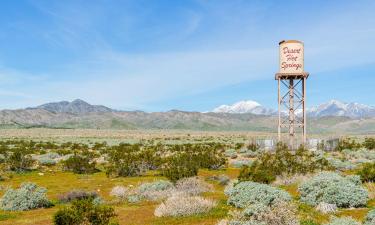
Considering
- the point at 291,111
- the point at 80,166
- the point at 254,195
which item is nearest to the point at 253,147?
the point at 291,111

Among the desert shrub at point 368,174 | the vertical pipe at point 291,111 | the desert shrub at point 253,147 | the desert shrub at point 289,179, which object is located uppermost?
the vertical pipe at point 291,111

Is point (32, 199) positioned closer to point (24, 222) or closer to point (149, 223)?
point (24, 222)

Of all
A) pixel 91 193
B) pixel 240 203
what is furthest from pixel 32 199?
pixel 240 203

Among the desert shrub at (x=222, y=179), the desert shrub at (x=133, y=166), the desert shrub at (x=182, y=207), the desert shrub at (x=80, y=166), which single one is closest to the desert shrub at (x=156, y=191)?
the desert shrub at (x=182, y=207)

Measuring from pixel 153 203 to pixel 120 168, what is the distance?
37.7ft

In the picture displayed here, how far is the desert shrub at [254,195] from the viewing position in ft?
57.1

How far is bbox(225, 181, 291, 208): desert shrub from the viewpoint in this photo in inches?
685

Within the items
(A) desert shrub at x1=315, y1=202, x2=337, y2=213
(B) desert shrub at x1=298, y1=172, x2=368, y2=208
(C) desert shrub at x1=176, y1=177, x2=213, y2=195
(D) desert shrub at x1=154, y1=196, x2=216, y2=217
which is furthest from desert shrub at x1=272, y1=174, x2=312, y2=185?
(D) desert shrub at x1=154, y1=196, x2=216, y2=217

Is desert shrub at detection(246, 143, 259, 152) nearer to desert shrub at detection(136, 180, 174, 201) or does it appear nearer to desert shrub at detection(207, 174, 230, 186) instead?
desert shrub at detection(207, 174, 230, 186)

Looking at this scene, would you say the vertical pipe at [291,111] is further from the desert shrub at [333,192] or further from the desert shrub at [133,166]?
the desert shrub at [333,192]

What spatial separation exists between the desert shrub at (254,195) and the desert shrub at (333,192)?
115 cm

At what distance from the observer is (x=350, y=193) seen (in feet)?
58.5

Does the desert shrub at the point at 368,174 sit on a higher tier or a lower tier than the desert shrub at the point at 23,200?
higher

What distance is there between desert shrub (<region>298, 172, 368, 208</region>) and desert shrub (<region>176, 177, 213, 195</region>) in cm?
497
